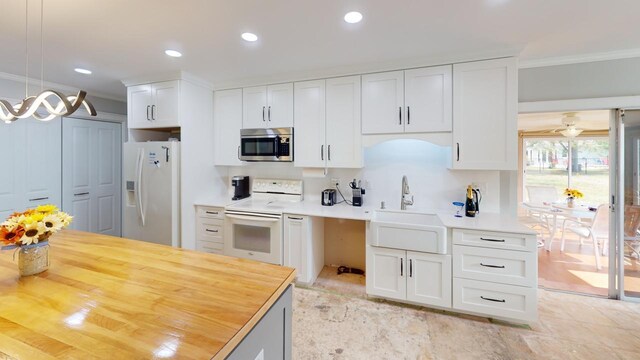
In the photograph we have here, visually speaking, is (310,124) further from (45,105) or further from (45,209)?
(45,209)

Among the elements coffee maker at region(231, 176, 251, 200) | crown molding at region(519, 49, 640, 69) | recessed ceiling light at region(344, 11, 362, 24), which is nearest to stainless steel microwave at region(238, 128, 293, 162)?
coffee maker at region(231, 176, 251, 200)

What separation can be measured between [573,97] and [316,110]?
250 centimetres

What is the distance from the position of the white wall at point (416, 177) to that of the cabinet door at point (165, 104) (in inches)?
73.4

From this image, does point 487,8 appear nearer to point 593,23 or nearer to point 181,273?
point 593,23

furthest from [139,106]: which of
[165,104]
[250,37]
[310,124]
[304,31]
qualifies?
[304,31]

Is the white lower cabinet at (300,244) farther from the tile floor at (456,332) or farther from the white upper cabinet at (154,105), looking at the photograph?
the white upper cabinet at (154,105)

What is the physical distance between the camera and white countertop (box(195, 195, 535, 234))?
2.17 meters

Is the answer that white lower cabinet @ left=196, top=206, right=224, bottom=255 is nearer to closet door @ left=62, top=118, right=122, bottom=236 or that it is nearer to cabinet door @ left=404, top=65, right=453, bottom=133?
closet door @ left=62, top=118, right=122, bottom=236

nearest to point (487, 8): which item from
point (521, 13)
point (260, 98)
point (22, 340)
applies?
point (521, 13)

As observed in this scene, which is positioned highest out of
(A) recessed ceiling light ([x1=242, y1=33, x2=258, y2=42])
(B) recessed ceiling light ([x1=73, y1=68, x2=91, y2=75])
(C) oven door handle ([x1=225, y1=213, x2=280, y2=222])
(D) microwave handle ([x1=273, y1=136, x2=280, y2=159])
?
(B) recessed ceiling light ([x1=73, y1=68, x2=91, y2=75])

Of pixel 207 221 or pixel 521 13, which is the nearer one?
pixel 521 13

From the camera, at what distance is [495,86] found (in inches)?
91.9

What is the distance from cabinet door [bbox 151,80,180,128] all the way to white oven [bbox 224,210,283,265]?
1.26 meters

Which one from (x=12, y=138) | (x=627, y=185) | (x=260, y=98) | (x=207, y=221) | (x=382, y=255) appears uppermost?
(x=260, y=98)
